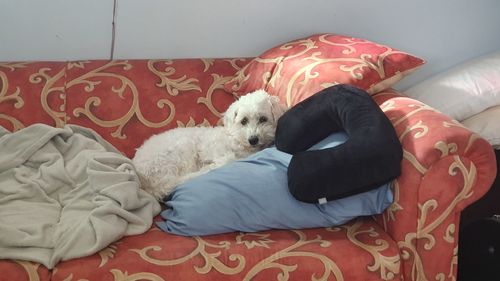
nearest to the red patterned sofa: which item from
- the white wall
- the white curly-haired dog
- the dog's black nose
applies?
the white curly-haired dog

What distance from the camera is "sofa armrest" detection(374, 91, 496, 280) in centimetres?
142

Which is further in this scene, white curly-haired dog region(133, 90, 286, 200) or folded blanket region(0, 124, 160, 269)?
white curly-haired dog region(133, 90, 286, 200)

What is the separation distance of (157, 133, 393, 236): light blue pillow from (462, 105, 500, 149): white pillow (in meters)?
0.59

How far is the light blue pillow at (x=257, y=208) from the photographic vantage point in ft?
4.89

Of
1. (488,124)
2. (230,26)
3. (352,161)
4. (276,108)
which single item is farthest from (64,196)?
(488,124)

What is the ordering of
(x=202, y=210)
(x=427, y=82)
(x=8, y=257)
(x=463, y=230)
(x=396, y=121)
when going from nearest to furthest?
(x=8, y=257) < (x=202, y=210) < (x=396, y=121) < (x=463, y=230) < (x=427, y=82)

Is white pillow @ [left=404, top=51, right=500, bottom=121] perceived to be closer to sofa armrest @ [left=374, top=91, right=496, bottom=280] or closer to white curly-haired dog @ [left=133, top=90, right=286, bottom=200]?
sofa armrest @ [left=374, top=91, right=496, bottom=280]

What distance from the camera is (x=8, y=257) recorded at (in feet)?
4.39

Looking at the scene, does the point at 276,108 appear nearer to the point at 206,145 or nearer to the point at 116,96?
the point at 206,145

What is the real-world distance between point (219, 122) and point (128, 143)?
379 millimetres

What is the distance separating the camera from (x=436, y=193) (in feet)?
4.63

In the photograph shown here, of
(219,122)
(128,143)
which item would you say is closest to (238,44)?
(219,122)

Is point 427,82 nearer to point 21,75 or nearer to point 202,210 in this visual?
point 202,210

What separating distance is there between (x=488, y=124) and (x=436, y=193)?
0.61 meters
